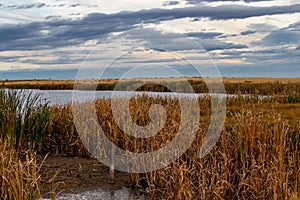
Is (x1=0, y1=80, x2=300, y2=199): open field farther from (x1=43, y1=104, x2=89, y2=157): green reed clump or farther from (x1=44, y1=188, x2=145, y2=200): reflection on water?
(x1=44, y1=188, x2=145, y2=200): reflection on water

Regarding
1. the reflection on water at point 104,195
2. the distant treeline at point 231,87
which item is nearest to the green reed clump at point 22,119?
the reflection on water at point 104,195

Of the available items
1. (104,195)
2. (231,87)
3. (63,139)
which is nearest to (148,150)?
(104,195)

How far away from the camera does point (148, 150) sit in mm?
8148

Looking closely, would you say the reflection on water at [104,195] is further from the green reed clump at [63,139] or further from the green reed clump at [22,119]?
the green reed clump at [63,139]

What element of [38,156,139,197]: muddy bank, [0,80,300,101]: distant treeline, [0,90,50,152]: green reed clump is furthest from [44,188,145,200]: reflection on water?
[0,80,300,101]: distant treeline

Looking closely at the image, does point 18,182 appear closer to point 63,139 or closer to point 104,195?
point 104,195

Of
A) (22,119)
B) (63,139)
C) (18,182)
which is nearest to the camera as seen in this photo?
(18,182)

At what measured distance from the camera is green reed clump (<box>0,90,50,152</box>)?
→ 8523 millimetres

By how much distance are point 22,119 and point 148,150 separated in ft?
9.03

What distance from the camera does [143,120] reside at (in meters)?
9.80

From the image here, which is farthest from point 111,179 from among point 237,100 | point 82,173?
point 237,100

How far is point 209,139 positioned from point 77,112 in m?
3.92

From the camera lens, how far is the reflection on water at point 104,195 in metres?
7.11

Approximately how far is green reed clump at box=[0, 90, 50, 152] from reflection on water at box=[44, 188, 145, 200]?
5.78 feet
